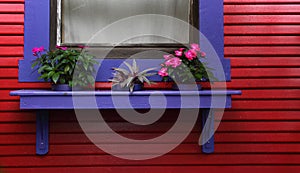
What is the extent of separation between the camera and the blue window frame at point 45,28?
275 cm

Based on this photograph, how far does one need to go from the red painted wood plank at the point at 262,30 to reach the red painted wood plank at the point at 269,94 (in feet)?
1.55

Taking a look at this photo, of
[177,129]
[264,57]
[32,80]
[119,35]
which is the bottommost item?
[177,129]

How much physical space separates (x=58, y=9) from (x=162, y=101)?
3.80 ft

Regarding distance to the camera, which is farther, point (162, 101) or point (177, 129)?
point (177, 129)

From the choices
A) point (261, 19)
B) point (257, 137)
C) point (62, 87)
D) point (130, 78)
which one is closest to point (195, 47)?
point (130, 78)

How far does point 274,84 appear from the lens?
2.86 meters

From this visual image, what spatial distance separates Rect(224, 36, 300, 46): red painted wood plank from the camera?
9.41 ft

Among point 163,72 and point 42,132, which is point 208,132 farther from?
point 42,132

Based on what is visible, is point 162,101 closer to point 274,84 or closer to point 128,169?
point 128,169

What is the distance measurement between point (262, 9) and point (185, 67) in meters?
0.87

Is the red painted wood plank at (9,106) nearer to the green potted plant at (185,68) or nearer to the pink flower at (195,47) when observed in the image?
the green potted plant at (185,68)

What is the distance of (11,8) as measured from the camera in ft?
9.21

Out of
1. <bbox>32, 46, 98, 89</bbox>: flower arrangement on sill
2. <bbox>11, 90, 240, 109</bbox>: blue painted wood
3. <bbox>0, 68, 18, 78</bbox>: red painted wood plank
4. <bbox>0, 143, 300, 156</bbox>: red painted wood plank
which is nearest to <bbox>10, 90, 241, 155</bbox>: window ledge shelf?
<bbox>11, 90, 240, 109</bbox>: blue painted wood

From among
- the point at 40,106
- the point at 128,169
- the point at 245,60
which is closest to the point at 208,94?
the point at 245,60
